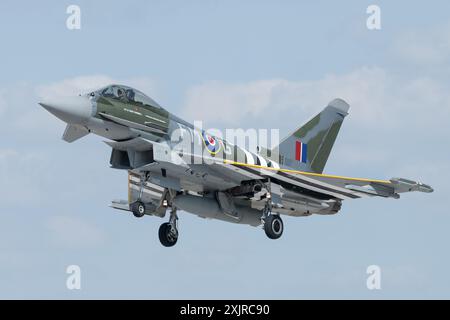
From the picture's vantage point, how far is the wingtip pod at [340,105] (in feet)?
136

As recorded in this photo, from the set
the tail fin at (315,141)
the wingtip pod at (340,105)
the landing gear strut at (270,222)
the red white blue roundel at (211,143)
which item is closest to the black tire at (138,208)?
the red white blue roundel at (211,143)

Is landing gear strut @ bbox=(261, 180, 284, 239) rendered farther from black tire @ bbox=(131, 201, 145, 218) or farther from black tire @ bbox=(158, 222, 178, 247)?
black tire @ bbox=(131, 201, 145, 218)

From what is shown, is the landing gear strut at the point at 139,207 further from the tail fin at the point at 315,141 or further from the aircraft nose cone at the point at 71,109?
the tail fin at the point at 315,141

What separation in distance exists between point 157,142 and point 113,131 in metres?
1.53

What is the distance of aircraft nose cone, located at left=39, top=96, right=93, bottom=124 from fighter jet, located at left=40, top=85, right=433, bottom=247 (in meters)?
0.03

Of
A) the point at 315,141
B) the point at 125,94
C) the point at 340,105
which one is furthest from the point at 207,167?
the point at 340,105

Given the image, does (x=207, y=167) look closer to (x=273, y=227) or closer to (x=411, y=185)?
(x=273, y=227)

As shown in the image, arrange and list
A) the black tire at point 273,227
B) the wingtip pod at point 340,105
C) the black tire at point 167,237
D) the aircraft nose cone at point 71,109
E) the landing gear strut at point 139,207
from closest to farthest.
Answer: the aircraft nose cone at point 71,109, the landing gear strut at point 139,207, the black tire at point 273,227, the black tire at point 167,237, the wingtip pod at point 340,105

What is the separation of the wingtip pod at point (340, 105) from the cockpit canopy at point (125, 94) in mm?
8560

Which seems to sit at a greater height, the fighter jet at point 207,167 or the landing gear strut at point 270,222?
the fighter jet at point 207,167

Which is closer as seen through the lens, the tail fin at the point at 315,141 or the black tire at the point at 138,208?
the black tire at the point at 138,208

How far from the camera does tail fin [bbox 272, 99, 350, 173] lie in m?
39.9

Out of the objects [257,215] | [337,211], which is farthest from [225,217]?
[337,211]

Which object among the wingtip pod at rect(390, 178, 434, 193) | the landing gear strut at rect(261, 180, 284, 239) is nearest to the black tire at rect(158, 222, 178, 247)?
the landing gear strut at rect(261, 180, 284, 239)
